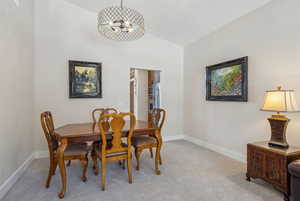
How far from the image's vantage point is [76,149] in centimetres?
220

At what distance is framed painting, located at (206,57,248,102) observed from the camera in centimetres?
292

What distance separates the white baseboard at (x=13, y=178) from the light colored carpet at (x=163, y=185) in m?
0.05

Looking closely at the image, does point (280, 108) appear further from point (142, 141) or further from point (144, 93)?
point (144, 93)

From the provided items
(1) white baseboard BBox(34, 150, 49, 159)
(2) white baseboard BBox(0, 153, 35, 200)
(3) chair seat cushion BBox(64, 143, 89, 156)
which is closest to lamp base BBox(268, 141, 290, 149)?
(3) chair seat cushion BBox(64, 143, 89, 156)

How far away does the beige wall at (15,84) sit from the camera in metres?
2.04

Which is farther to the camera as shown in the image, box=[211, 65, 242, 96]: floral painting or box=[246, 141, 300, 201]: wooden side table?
box=[211, 65, 242, 96]: floral painting

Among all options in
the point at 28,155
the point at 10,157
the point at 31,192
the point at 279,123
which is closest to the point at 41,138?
the point at 28,155

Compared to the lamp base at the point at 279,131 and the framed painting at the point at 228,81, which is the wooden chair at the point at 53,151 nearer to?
the lamp base at the point at 279,131

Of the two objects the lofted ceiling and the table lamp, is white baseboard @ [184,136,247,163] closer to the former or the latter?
the table lamp

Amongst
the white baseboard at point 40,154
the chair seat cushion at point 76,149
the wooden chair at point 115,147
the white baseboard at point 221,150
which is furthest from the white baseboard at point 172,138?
the white baseboard at point 40,154

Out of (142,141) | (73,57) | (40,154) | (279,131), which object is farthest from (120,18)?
(40,154)

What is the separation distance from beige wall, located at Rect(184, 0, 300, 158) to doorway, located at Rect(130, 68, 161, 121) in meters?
1.43

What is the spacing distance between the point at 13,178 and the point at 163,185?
2.07 meters

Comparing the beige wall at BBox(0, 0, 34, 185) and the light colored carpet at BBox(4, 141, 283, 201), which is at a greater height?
the beige wall at BBox(0, 0, 34, 185)
